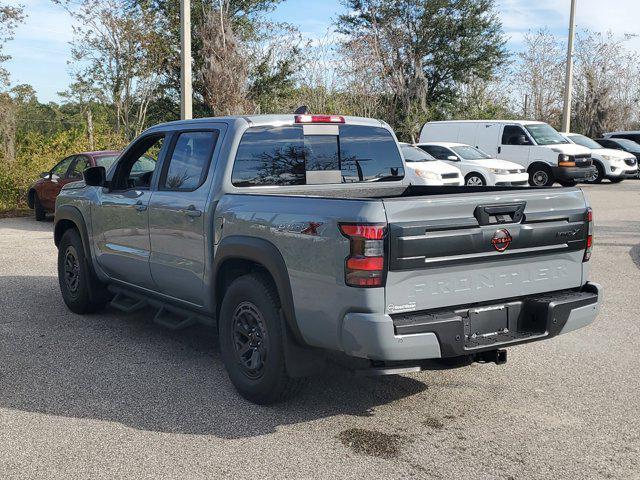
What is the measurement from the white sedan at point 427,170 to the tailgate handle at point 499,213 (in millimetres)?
11822

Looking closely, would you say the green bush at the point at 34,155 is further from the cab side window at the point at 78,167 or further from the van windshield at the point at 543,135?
the van windshield at the point at 543,135

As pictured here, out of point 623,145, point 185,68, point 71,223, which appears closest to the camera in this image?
point 71,223

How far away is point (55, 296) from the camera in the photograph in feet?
26.5

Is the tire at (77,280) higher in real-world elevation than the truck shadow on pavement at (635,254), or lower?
higher

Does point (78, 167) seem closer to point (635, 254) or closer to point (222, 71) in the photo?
point (222, 71)

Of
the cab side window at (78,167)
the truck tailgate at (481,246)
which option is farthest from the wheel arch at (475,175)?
the truck tailgate at (481,246)

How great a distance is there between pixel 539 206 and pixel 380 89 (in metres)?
26.9

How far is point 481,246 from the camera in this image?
13.6 feet

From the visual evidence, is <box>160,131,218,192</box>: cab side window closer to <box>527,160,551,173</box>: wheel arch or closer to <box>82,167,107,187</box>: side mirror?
<box>82,167,107,187</box>: side mirror

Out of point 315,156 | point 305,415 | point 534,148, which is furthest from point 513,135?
point 305,415

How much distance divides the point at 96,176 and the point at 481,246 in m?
3.77

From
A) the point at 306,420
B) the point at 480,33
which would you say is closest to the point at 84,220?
the point at 306,420

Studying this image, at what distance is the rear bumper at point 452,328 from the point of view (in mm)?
3895

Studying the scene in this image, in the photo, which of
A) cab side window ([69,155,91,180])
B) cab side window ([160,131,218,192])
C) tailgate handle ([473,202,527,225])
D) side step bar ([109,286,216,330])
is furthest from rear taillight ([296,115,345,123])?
cab side window ([69,155,91,180])
